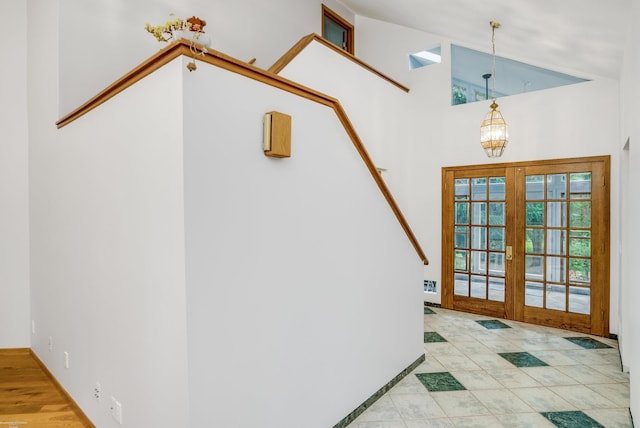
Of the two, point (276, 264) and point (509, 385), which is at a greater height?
point (276, 264)

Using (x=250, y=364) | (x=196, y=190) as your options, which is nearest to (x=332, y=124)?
(x=196, y=190)

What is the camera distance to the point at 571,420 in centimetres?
249

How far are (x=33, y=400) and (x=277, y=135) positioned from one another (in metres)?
2.58

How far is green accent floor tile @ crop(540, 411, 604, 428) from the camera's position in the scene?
2.43 meters

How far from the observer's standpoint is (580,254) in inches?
169

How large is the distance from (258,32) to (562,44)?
132 inches

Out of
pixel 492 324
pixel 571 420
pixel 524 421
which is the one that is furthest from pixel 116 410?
pixel 492 324

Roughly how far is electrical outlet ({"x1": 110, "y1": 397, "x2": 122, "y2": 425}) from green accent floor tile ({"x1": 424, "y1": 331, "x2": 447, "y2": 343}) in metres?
3.06

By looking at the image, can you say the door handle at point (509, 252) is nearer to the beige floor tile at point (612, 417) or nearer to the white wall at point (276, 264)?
the beige floor tile at point (612, 417)

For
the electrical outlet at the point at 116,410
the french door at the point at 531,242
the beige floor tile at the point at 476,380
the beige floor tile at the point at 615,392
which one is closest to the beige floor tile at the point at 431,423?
the beige floor tile at the point at 476,380

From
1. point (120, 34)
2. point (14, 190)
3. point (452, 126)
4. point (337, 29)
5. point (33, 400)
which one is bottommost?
point (33, 400)

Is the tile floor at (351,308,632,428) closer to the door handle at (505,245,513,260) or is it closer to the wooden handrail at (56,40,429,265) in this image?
the door handle at (505,245,513,260)

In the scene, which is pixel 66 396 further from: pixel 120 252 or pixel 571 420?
pixel 571 420

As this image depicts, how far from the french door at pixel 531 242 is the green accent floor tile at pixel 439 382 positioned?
2.13 m
